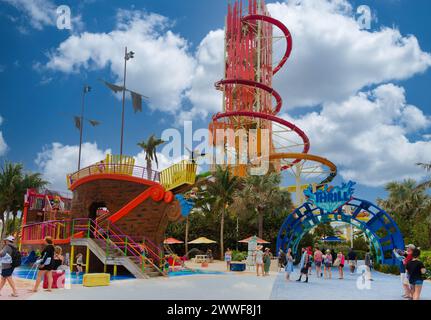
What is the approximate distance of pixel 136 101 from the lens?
26.0 metres

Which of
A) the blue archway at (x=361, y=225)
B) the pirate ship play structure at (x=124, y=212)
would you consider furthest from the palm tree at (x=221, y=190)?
the pirate ship play structure at (x=124, y=212)

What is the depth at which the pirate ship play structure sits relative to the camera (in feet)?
63.8

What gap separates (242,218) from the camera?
38.8 metres

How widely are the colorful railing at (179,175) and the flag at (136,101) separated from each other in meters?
6.42

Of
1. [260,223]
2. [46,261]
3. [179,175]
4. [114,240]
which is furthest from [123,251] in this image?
[260,223]

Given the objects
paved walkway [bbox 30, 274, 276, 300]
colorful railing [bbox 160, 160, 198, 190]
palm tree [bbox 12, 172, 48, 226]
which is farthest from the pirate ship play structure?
palm tree [bbox 12, 172, 48, 226]

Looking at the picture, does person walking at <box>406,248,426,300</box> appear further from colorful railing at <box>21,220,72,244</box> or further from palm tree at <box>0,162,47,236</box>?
palm tree at <box>0,162,47,236</box>

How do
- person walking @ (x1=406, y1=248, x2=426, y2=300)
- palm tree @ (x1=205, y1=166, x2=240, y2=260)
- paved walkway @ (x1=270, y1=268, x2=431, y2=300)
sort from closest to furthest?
person walking @ (x1=406, y1=248, x2=426, y2=300)
paved walkway @ (x1=270, y1=268, x2=431, y2=300)
palm tree @ (x1=205, y1=166, x2=240, y2=260)

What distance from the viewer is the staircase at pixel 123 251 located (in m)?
17.9

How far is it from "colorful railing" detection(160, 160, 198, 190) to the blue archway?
9.78 meters

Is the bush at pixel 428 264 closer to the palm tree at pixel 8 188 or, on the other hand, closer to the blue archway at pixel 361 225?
the blue archway at pixel 361 225

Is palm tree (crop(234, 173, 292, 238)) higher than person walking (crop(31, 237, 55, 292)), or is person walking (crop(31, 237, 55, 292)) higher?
palm tree (crop(234, 173, 292, 238))

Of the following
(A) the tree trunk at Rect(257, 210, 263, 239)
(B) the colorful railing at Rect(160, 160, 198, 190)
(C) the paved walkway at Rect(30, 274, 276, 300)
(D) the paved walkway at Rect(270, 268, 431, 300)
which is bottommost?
(D) the paved walkway at Rect(270, 268, 431, 300)

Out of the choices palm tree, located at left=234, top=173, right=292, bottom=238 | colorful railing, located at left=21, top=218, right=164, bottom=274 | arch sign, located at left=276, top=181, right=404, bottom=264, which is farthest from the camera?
palm tree, located at left=234, top=173, right=292, bottom=238
